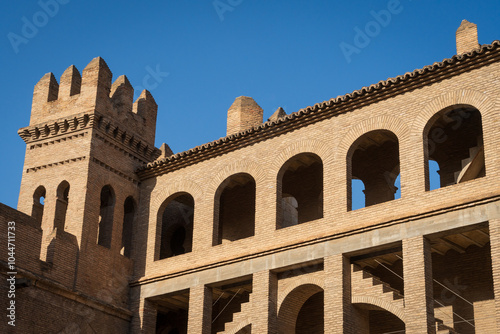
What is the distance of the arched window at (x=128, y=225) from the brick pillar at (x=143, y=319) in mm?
1726

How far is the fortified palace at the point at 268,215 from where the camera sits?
1709 cm

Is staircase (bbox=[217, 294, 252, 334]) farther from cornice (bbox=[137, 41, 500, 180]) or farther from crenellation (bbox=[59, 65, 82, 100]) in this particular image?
crenellation (bbox=[59, 65, 82, 100])

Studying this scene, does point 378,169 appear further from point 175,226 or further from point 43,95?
point 43,95

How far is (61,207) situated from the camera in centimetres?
2128

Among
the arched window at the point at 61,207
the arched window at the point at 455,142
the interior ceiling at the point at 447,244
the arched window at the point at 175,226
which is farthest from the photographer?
the arched window at the point at 175,226

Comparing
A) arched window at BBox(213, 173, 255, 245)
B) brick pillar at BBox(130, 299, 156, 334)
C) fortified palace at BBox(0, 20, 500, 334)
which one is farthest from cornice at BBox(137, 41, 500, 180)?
brick pillar at BBox(130, 299, 156, 334)

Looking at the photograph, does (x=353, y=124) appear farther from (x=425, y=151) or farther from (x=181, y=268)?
(x=181, y=268)

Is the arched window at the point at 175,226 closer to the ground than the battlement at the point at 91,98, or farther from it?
closer to the ground

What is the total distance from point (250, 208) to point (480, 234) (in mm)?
7268

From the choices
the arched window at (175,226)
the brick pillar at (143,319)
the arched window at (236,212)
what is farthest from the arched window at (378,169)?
the brick pillar at (143,319)

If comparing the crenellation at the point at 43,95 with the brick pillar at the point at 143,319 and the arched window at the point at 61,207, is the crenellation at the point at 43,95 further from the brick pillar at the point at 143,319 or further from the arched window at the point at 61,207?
the brick pillar at the point at 143,319

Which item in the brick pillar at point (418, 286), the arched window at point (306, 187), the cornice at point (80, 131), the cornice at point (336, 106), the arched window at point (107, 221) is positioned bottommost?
the brick pillar at point (418, 286)

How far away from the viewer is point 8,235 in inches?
734

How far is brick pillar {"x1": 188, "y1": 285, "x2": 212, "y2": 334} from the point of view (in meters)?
19.6
